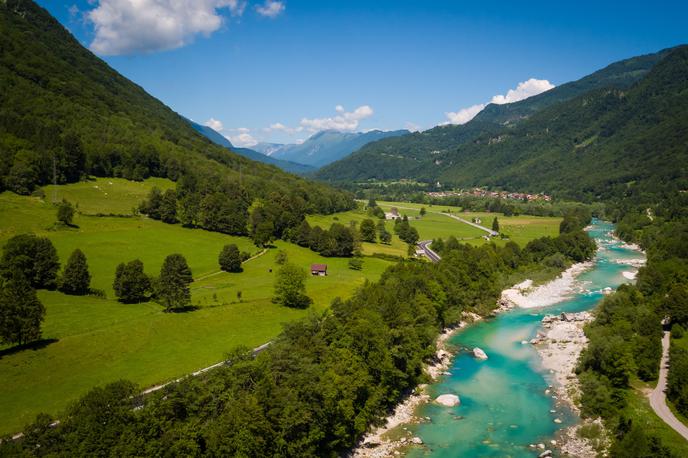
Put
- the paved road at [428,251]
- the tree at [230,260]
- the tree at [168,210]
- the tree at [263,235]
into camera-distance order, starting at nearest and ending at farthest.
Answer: the tree at [230,260] < the tree at [263,235] < the tree at [168,210] < the paved road at [428,251]

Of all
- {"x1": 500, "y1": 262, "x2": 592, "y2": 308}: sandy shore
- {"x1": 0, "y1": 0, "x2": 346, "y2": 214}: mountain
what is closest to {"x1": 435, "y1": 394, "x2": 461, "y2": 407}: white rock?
{"x1": 500, "y1": 262, "x2": 592, "y2": 308}: sandy shore

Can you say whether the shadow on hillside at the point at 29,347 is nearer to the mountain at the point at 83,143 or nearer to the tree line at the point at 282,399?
the tree line at the point at 282,399

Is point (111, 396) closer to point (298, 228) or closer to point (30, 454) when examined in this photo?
point (30, 454)

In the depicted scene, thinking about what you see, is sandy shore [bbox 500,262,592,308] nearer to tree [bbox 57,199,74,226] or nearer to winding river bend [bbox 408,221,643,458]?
winding river bend [bbox 408,221,643,458]

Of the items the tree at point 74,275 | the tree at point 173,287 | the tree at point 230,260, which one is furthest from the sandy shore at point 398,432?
the tree at point 74,275

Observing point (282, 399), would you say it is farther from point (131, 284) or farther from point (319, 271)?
point (319, 271)

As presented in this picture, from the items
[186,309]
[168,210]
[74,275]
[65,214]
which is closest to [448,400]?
[186,309]
